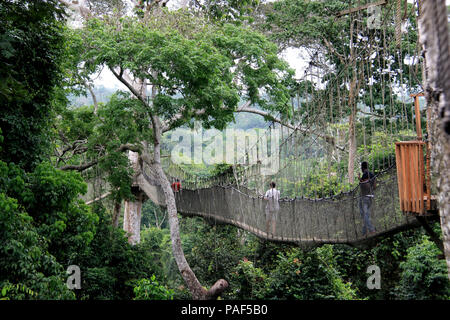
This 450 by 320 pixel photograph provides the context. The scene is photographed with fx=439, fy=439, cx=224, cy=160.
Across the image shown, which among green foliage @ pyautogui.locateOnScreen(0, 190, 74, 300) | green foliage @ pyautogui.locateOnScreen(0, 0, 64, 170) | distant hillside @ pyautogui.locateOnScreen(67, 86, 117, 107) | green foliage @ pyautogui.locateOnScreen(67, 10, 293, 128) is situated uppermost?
distant hillside @ pyautogui.locateOnScreen(67, 86, 117, 107)

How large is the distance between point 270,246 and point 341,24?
431 centimetres

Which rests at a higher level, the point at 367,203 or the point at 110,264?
the point at 367,203

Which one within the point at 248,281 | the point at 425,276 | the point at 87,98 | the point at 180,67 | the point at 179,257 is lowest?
the point at 248,281

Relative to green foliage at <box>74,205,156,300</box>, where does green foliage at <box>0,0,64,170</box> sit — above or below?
above

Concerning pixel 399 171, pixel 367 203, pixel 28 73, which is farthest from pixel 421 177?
pixel 28 73

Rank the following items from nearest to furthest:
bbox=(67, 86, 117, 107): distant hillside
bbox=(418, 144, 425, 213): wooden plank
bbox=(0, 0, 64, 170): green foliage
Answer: bbox=(418, 144, 425, 213): wooden plank → bbox=(0, 0, 64, 170): green foliage → bbox=(67, 86, 117, 107): distant hillside

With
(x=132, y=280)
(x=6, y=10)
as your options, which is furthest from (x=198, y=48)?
(x=132, y=280)

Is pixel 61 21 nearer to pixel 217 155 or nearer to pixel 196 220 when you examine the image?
pixel 196 220

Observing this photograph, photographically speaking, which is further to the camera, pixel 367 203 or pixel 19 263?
pixel 367 203

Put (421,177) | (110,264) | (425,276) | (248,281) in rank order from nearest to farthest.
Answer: (421,177)
(425,276)
(248,281)
(110,264)

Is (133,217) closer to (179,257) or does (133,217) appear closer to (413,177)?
(179,257)

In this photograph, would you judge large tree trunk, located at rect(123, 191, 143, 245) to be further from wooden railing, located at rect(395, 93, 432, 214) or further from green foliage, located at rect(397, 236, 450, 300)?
wooden railing, located at rect(395, 93, 432, 214)

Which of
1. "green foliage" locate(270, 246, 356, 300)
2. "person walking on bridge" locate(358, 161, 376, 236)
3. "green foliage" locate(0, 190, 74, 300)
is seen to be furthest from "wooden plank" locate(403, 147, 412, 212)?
"green foliage" locate(270, 246, 356, 300)
